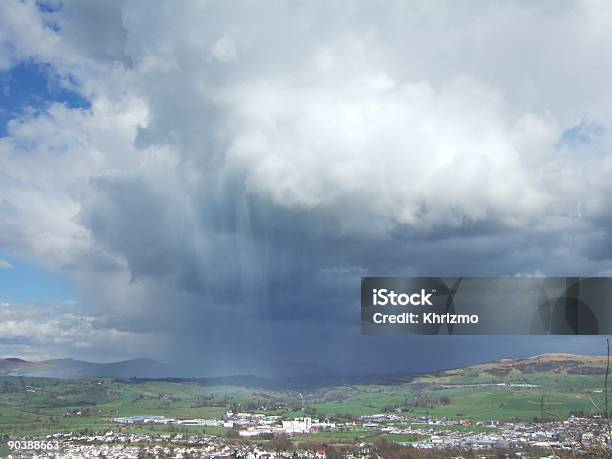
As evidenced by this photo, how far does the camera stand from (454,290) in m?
17.8

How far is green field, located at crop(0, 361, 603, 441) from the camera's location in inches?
1619

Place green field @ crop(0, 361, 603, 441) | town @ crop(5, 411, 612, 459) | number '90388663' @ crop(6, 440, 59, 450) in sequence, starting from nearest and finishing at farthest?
town @ crop(5, 411, 612, 459), number '90388663' @ crop(6, 440, 59, 450), green field @ crop(0, 361, 603, 441)

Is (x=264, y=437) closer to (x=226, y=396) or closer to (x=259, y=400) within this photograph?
(x=259, y=400)

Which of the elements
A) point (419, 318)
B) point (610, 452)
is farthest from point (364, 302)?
point (610, 452)

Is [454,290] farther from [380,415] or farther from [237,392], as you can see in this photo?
[237,392]

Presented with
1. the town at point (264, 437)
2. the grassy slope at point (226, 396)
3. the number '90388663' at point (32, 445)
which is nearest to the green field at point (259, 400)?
the grassy slope at point (226, 396)

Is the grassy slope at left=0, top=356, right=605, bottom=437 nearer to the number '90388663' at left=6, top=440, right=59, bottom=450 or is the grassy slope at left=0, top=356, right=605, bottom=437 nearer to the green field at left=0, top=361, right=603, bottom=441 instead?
the green field at left=0, top=361, right=603, bottom=441

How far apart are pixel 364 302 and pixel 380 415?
2655 centimetres

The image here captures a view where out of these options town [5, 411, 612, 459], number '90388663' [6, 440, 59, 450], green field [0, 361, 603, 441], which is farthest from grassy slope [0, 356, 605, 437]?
number '90388663' [6, 440, 59, 450]

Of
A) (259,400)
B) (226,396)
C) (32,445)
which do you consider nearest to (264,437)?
(259,400)

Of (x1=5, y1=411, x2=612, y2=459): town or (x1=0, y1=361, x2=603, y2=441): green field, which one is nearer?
(x1=5, y1=411, x2=612, y2=459): town

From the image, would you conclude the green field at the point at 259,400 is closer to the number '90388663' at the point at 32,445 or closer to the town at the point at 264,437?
the town at the point at 264,437

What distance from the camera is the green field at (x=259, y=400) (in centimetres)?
4112

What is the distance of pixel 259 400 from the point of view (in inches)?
1783
